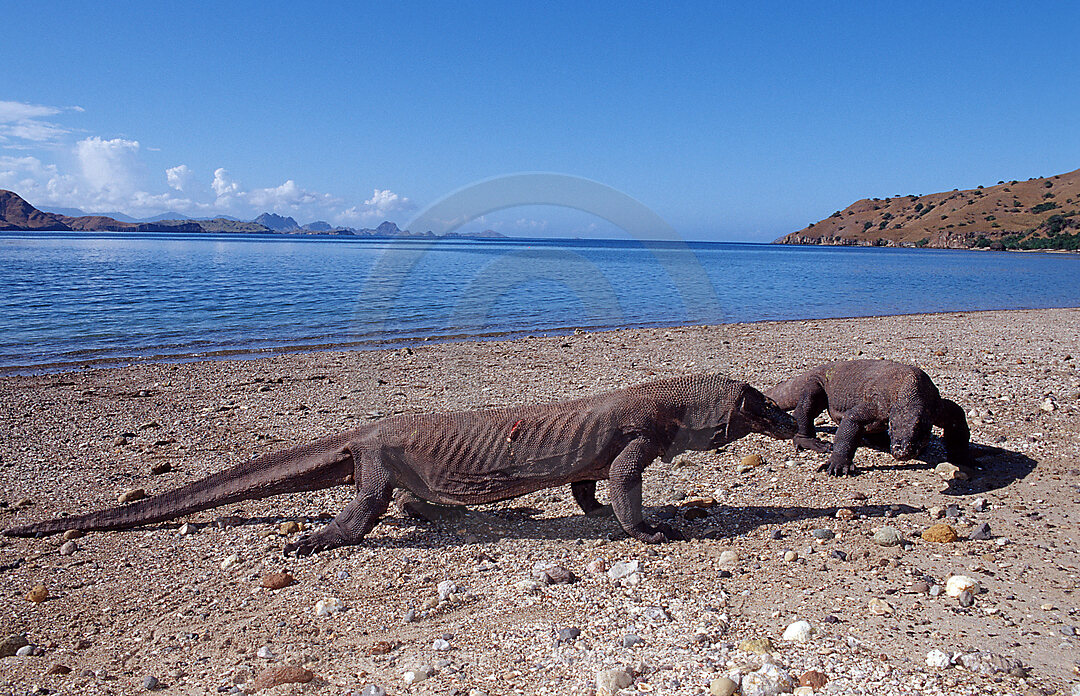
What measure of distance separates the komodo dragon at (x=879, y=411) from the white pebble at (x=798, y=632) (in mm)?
3881

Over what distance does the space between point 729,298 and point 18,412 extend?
34.6 metres

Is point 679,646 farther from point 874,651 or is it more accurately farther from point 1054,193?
point 1054,193

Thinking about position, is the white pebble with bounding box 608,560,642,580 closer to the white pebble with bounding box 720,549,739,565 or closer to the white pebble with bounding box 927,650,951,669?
the white pebble with bounding box 720,549,739,565

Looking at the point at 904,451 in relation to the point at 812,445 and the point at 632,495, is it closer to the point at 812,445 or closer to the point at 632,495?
the point at 812,445

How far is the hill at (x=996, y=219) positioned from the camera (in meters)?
130

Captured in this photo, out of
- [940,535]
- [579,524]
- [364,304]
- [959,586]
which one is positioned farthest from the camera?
[364,304]

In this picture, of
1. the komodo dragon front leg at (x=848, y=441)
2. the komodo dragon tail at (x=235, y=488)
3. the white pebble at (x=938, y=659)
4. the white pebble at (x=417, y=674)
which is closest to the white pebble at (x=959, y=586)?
the white pebble at (x=938, y=659)

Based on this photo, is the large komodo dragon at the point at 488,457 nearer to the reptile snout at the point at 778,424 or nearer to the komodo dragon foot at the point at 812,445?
the reptile snout at the point at 778,424

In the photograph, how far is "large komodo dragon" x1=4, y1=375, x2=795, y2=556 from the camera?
6527 millimetres

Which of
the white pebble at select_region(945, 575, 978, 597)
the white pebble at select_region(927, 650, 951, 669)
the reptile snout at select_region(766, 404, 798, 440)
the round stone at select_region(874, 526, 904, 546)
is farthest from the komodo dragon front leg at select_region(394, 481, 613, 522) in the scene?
the white pebble at select_region(927, 650, 951, 669)

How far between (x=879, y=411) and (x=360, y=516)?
5971 mm

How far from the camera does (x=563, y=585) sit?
5629 millimetres

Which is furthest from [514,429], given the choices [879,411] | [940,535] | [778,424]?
[879,411]

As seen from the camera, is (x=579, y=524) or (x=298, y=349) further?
(x=298, y=349)
